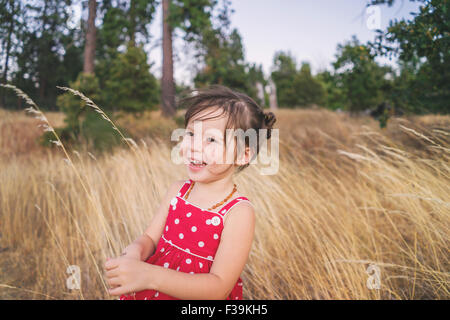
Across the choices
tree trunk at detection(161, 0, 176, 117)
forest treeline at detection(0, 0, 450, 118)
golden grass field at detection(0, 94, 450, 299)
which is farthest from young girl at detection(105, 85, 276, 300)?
tree trunk at detection(161, 0, 176, 117)

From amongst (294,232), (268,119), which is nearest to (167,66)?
(294,232)

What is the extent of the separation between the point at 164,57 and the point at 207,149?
9572 mm

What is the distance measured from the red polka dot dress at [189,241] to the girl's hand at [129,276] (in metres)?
0.17

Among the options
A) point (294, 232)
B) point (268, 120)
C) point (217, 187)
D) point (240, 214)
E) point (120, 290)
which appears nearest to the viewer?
point (120, 290)

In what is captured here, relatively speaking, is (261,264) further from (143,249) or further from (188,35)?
(188,35)

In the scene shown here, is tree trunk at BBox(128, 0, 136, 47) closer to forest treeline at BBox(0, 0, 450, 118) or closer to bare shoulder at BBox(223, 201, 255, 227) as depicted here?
forest treeline at BBox(0, 0, 450, 118)

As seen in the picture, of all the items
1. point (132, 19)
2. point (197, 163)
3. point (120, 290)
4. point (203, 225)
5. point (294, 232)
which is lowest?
point (294, 232)

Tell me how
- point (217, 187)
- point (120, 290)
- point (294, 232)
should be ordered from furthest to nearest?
point (294, 232)
point (217, 187)
point (120, 290)

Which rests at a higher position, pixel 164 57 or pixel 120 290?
pixel 164 57

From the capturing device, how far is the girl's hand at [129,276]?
92 centimetres

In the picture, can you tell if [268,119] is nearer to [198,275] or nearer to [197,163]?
[197,163]

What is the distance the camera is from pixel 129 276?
3.04ft

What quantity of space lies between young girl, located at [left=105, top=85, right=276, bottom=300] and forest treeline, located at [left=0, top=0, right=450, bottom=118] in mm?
1315
